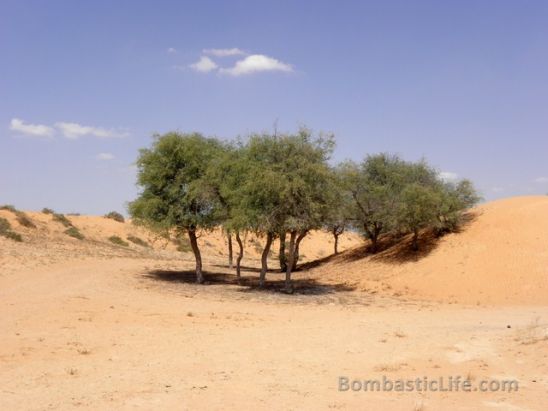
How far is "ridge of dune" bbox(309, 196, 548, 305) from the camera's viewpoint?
25.4m

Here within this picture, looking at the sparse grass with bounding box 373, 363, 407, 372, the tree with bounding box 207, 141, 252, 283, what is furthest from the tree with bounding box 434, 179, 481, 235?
the sparse grass with bounding box 373, 363, 407, 372

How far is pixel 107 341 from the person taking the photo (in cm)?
1358

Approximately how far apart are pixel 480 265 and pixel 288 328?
1644 centimetres

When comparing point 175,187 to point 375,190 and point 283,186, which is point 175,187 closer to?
point 283,186

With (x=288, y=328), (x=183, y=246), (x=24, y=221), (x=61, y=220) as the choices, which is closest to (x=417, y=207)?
(x=288, y=328)

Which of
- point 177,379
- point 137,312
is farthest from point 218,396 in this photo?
point 137,312

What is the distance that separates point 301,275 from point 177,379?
25.7 meters

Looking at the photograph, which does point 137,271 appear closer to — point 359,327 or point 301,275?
point 301,275

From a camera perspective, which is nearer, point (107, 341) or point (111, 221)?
point (107, 341)

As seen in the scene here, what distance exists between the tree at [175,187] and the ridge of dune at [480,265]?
32.5 ft

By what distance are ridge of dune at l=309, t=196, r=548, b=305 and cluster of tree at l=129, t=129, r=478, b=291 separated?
6.18 feet

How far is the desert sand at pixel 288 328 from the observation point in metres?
9.13

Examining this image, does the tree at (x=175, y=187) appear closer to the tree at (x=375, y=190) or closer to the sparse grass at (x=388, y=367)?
the tree at (x=375, y=190)

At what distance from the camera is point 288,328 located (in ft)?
52.1
